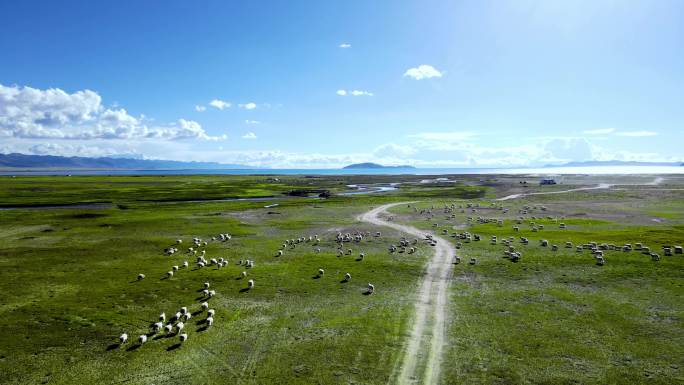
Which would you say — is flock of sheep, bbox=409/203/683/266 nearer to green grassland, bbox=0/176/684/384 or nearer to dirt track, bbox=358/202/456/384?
green grassland, bbox=0/176/684/384

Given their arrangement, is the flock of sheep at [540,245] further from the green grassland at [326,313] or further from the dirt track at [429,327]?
the dirt track at [429,327]

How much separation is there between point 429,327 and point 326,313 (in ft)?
25.9

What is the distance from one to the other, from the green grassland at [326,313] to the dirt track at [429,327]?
0.72 metres

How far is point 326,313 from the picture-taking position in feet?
95.7

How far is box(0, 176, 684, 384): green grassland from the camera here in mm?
21219

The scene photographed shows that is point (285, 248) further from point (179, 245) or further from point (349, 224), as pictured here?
point (349, 224)

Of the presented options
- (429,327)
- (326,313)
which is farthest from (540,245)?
(326,313)

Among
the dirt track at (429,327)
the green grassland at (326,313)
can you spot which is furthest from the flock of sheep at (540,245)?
the dirt track at (429,327)

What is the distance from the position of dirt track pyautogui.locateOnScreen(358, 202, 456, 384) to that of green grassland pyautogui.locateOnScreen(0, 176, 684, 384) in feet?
2.36

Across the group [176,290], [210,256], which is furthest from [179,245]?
[176,290]

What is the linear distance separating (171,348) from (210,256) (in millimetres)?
24478

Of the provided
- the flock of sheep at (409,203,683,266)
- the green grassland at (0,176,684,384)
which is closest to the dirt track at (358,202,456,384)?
the green grassland at (0,176,684,384)

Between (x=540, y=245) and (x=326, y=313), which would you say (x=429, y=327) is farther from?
(x=540, y=245)

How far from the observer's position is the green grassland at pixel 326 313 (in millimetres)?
21219
